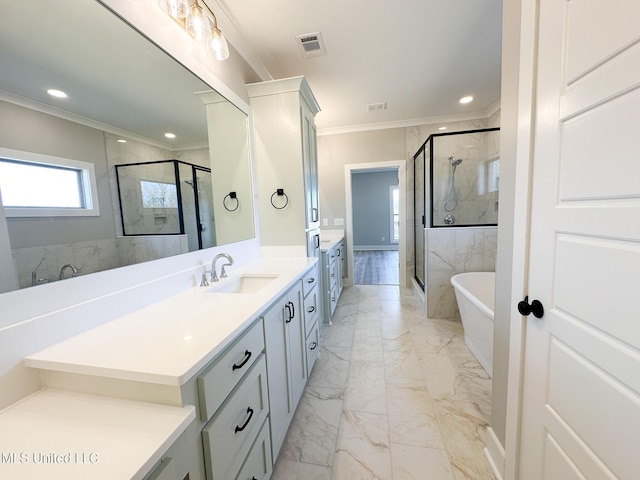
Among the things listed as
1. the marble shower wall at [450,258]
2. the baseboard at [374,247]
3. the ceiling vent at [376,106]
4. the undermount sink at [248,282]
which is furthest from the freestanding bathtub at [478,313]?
the baseboard at [374,247]

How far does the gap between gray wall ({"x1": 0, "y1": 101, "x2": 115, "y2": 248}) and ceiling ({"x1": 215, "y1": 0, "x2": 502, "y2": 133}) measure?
1318mm

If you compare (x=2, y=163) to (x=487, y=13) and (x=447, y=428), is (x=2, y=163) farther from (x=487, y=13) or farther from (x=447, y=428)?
(x=487, y=13)

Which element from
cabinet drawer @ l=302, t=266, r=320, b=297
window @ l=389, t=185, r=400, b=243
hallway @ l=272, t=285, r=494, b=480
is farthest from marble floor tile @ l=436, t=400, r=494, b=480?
window @ l=389, t=185, r=400, b=243

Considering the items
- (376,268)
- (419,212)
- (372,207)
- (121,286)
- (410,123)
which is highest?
(410,123)

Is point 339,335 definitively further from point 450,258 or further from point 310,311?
point 450,258

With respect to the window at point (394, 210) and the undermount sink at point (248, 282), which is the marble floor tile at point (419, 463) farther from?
the window at point (394, 210)

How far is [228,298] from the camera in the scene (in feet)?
4.08

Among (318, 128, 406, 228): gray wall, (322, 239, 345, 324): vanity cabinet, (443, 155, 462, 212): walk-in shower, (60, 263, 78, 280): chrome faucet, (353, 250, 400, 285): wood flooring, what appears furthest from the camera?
(353, 250, 400, 285): wood flooring

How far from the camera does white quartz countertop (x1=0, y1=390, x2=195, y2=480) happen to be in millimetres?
488

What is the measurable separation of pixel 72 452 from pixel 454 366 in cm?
236

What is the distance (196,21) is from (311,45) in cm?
107

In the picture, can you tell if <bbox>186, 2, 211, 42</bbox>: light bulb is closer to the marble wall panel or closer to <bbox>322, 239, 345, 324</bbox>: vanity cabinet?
the marble wall panel

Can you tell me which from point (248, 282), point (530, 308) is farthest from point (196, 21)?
point (530, 308)

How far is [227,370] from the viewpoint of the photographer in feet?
2.85
